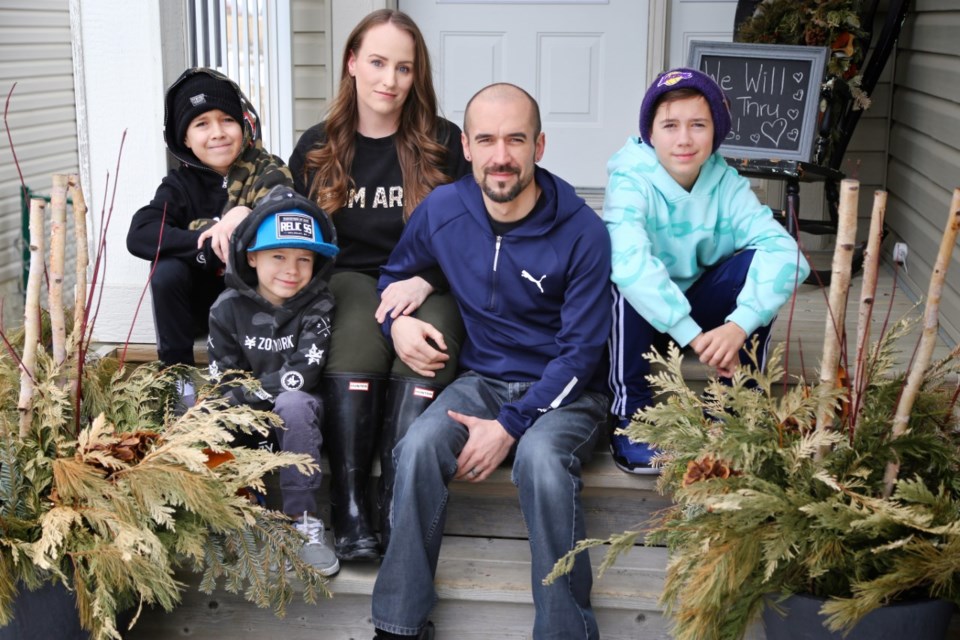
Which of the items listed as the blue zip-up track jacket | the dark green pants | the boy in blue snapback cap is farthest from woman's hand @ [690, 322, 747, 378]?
the boy in blue snapback cap

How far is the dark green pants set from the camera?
2602 millimetres

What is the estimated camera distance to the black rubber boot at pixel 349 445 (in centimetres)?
254

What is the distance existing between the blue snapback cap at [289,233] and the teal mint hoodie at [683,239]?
0.70m

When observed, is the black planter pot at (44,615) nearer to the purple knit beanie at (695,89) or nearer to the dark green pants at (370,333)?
the dark green pants at (370,333)

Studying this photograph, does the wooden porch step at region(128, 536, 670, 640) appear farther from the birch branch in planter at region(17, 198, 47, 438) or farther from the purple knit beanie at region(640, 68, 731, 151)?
the purple knit beanie at region(640, 68, 731, 151)

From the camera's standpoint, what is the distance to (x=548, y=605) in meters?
2.28

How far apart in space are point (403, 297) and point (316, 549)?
25.3 inches

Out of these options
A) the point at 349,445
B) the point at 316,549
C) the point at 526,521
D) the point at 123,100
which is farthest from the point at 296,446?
the point at 123,100

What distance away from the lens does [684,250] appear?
2686 mm

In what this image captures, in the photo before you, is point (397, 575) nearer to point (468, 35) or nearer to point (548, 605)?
point (548, 605)

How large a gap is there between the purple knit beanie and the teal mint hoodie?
10 cm

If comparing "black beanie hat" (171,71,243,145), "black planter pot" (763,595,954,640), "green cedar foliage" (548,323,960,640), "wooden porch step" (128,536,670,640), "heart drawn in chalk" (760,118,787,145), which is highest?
"black beanie hat" (171,71,243,145)

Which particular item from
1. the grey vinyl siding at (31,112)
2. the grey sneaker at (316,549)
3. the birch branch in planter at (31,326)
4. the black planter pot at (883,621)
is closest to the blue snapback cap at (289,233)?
the birch branch in planter at (31,326)

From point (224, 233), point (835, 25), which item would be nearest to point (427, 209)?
point (224, 233)
